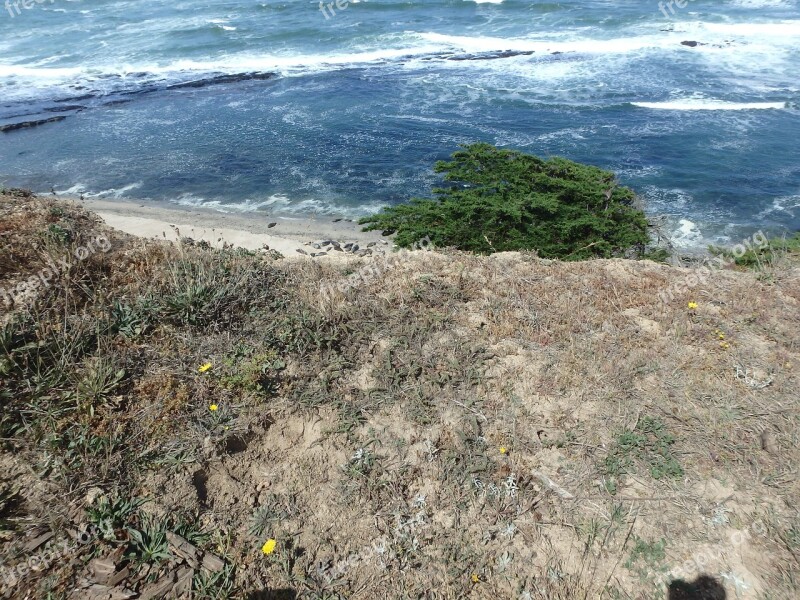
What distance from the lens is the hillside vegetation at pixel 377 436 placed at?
3.39 metres

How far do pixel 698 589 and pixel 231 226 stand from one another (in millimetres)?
14061

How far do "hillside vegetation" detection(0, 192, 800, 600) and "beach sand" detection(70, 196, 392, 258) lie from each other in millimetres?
7365

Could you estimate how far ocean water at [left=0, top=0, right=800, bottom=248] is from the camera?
17344 mm

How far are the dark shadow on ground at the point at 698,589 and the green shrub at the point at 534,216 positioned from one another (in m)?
8.02

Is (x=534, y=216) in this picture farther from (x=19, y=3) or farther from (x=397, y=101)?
(x=19, y=3)

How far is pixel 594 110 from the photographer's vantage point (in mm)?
22938

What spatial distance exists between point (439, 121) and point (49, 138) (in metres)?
16.9

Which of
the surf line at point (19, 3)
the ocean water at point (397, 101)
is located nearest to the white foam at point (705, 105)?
the ocean water at point (397, 101)

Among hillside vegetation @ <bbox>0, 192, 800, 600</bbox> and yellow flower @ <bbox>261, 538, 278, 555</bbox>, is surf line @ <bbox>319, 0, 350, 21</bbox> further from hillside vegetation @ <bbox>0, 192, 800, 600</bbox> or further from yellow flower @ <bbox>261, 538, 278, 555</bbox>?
yellow flower @ <bbox>261, 538, 278, 555</bbox>

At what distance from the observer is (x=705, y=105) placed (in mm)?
23000

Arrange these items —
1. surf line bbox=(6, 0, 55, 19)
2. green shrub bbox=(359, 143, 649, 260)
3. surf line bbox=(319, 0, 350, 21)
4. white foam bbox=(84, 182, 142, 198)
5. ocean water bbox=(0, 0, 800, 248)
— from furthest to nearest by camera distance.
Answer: surf line bbox=(6, 0, 55, 19)
surf line bbox=(319, 0, 350, 21)
ocean water bbox=(0, 0, 800, 248)
white foam bbox=(84, 182, 142, 198)
green shrub bbox=(359, 143, 649, 260)

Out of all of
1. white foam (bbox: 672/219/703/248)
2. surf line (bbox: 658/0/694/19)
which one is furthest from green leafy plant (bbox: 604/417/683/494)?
surf line (bbox: 658/0/694/19)

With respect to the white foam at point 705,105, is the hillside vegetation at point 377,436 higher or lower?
higher

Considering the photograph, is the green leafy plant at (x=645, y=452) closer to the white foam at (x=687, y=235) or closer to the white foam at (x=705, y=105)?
the white foam at (x=687, y=235)
